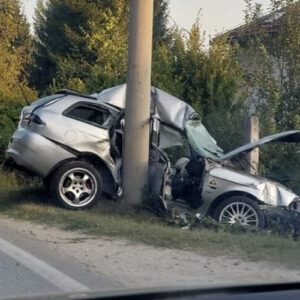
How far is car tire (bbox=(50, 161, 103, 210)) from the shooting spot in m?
11.5

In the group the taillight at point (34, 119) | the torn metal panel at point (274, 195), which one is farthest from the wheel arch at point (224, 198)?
the taillight at point (34, 119)

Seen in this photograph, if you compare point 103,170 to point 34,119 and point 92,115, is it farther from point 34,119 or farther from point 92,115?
point 34,119

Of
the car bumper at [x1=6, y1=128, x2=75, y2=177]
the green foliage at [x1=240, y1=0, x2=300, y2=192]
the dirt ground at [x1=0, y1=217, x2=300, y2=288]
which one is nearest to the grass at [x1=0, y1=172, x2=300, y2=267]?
the dirt ground at [x1=0, y1=217, x2=300, y2=288]

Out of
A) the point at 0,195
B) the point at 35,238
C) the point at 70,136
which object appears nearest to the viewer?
the point at 35,238

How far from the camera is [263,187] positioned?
10.7 metres

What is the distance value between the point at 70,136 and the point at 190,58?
7170 mm

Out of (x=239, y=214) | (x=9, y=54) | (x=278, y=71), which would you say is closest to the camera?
(x=239, y=214)

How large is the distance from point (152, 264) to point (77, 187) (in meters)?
3.58

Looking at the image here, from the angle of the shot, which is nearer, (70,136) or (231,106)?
(70,136)

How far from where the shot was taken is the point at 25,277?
770cm

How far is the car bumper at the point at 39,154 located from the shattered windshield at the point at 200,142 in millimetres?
1818

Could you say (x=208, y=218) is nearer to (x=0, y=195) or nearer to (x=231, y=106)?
(x=0, y=195)

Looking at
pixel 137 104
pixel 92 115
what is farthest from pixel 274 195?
pixel 92 115

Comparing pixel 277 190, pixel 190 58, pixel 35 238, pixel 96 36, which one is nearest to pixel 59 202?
pixel 35 238
